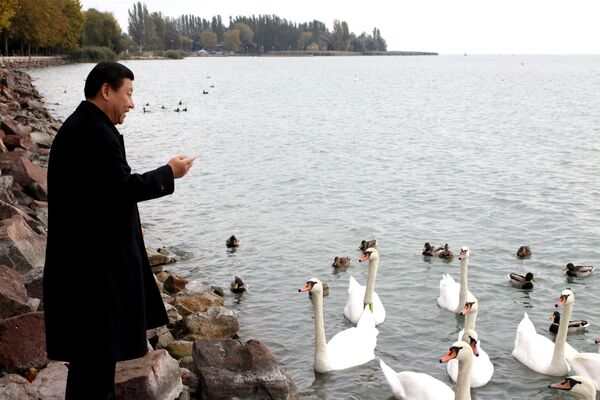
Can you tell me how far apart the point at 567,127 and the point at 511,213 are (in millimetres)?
24202

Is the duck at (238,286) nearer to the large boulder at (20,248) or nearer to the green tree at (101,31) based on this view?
the large boulder at (20,248)

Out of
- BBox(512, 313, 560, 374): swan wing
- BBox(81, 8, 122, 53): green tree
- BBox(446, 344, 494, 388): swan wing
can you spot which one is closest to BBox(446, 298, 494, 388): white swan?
BBox(446, 344, 494, 388): swan wing

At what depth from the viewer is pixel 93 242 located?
4.35 meters

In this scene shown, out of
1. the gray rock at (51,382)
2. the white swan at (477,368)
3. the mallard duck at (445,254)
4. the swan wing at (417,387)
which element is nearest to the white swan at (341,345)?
the swan wing at (417,387)

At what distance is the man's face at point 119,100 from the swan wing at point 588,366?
275 inches

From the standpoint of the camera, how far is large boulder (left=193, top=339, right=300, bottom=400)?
7301 mm

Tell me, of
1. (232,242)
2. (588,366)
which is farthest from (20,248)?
(588,366)

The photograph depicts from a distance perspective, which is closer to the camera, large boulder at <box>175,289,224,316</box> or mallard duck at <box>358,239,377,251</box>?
large boulder at <box>175,289,224,316</box>

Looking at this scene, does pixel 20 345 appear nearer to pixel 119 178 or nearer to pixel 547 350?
pixel 119 178

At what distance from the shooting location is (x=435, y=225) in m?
18.2

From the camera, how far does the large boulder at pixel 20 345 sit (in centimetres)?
654

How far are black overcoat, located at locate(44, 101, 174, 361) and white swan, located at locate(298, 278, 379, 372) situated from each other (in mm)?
→ 5329

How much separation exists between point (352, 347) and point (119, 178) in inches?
246

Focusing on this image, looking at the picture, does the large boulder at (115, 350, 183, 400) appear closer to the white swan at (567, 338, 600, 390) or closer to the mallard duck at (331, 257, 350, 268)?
the white swan at (567, 338, 600, 390)
